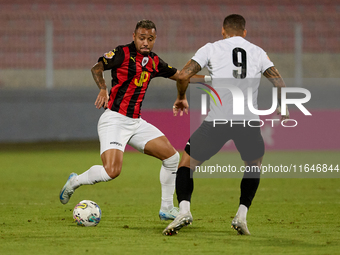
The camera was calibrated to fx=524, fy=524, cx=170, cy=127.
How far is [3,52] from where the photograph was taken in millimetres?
16500

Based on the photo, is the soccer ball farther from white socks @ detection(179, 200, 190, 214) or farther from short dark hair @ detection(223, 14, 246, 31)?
short dark hair @ detection(223, 14, 246, 31)

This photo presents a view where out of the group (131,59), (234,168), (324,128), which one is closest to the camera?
(131,59)

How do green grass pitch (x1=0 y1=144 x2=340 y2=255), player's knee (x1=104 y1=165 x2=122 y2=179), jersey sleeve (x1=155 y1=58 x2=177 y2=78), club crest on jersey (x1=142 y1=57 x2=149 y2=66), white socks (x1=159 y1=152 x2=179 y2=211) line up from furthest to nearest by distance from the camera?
jersey sleeve (x1=155 y1=58 x2=177 y2=78) < club crest on jersey (x1=142 y1=57 x2=149 y2=66) < white socks (x1=159 y1=152 x2=179 y2=211) < player's knee (x1=104 y1=165 x2=122 y2=179) < green grass pitch (x1=0 y1=144 x2=340 y2=255)

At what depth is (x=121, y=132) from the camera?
5238 mm

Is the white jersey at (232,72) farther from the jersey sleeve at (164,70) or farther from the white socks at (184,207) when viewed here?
the jersey sleeve at (164,70)

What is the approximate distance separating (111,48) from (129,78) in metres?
11.3

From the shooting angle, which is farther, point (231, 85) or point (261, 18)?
point (261, 18)

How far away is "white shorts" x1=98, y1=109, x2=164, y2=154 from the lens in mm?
5176

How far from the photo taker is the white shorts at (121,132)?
17.0ft

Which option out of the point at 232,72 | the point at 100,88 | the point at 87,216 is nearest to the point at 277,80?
the point at 232,72

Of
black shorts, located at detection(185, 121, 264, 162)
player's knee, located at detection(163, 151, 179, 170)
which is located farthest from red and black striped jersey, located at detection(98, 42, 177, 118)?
black shorts, located at detection(185, 121, 264, 162)

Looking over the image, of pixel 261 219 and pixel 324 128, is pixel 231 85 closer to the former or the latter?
pixel 261 219

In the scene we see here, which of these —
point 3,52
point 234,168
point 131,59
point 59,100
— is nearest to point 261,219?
point 131,59

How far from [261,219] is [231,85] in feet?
5.64
